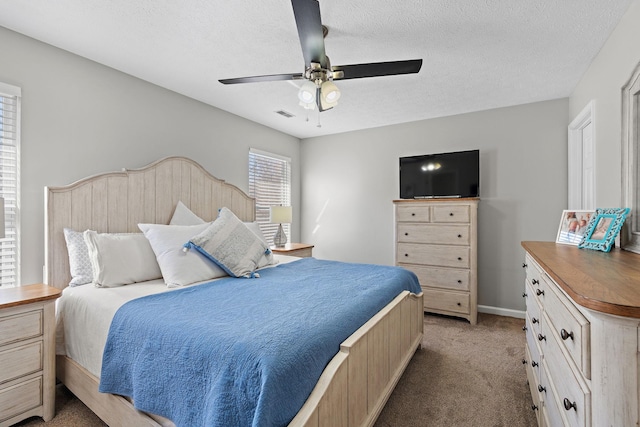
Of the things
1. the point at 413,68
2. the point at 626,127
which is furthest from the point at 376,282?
the point at 626,127

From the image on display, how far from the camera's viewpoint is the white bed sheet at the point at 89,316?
1.77 m

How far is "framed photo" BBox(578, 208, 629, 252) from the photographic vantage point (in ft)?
5.75

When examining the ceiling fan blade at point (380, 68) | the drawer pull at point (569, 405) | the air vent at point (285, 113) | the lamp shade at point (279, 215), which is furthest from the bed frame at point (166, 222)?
the ceiling fan blade at point (380, 68)

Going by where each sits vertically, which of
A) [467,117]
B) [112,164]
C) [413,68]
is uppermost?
[467,117]

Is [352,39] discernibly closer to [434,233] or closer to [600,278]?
[600,278]

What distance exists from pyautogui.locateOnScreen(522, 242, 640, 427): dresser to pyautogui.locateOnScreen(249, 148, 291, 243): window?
11.6ft

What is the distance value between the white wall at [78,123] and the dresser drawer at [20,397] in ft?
2.58

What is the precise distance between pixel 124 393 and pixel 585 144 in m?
4.31

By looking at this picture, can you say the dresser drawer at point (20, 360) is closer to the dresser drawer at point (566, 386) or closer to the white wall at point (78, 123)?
the white wall at point (78, 123)

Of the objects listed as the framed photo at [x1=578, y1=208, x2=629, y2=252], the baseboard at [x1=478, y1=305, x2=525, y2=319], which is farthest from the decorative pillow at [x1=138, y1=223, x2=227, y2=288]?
the baseboard at [x1=478, y1=305, x2=525, y2=319]

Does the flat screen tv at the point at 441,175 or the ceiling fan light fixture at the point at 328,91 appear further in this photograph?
the flat screen tv at the point at 441,175

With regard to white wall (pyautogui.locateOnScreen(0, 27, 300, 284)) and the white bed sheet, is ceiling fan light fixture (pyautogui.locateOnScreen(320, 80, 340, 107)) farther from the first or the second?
white wall (pyautogui.locateOnScreen(0, 27, 300, 284))

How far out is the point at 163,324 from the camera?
1471mm

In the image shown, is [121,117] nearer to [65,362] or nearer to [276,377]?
[65,362]
